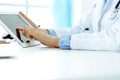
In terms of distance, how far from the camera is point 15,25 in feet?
3.31

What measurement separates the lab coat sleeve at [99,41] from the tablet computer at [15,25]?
0.69 feet

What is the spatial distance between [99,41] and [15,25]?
35cm

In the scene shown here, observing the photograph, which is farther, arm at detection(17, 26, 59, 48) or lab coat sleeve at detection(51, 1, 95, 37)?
lab coat sleeve at detection(51, 1, 95, 37)

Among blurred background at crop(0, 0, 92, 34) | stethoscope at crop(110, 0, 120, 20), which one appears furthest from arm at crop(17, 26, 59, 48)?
blurred background at crop(0, 0, 92, 34)

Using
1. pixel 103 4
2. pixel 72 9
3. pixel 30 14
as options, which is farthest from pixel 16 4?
pixel 103 4

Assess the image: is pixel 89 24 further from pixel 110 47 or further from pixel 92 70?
pixel 92 70

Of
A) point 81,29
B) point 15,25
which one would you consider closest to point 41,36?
point 15,25

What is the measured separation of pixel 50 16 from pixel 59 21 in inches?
4.2

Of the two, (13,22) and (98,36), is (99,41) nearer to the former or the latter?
(98,36)

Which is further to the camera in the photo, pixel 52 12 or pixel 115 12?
pixel 52 12

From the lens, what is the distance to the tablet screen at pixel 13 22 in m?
0.97

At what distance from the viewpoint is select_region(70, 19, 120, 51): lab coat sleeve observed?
2.79 ft

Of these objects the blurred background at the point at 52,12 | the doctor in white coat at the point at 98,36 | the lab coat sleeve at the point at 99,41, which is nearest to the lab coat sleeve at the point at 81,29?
the doctor in white coat at the point at 98,36

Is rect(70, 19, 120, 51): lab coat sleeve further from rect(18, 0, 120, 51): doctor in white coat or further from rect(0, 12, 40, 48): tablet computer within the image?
rect(0, 12, 40, 48): tablet computer
